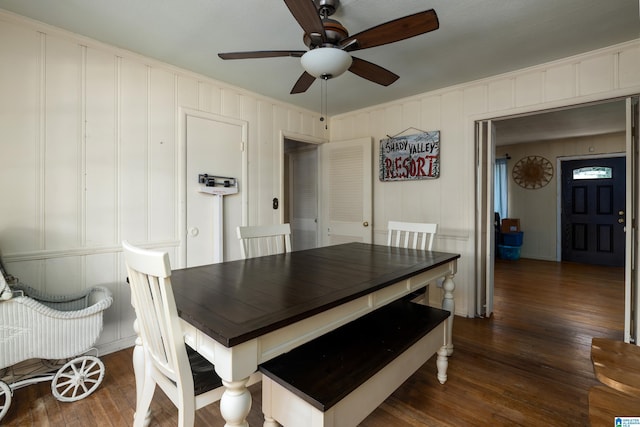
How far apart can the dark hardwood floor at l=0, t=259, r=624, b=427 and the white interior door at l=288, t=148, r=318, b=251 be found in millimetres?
2359

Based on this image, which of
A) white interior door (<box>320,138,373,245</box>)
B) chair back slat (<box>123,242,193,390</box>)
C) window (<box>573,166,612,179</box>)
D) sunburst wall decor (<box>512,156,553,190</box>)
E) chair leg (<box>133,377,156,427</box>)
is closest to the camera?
chair back slat (<box>123,242,193,390</box>)

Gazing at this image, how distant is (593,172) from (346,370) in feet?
21.9

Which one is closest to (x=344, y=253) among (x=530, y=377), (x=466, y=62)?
(x=530, y=377)

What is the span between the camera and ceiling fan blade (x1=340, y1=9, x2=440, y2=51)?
141cm

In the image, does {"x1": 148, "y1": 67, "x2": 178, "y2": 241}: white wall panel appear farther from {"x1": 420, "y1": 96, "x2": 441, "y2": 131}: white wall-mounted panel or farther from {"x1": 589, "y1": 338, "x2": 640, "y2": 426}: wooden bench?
{"x1": 589, "y1": 338, "x2": 640, "y2": 426}: wooden bench

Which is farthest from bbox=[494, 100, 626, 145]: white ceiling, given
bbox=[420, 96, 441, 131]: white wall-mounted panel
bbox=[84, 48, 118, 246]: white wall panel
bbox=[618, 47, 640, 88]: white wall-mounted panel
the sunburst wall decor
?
bbox=[84, 48, 118, 246]: white wall panel

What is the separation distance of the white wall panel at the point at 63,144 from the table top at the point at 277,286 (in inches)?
49.8

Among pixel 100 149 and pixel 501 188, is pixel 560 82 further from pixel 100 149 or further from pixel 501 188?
pixel 501 188

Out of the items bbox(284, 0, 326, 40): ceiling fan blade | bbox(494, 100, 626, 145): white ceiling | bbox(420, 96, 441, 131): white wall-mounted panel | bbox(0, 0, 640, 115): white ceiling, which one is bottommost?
bbox(284, 0, 326, 40): ceiling fan blade

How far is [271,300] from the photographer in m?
1.23

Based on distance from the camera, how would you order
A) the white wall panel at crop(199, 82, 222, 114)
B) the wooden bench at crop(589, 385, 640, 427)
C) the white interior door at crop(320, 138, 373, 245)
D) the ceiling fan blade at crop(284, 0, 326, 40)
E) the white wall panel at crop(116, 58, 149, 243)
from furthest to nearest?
the white interior door at crop(320, 138, 373, 245), the white wall panel at crop(199, 82, 222, 114), the white wall panel at crop(116, 58, 149, 243), the ceiling fan blade at crop(284, 0, 326, 40), the wooden bench at crop(589, 385, 640, 427)

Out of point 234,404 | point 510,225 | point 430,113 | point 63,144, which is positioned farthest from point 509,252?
point 63,144

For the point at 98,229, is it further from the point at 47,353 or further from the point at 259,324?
→ the point at 259,324

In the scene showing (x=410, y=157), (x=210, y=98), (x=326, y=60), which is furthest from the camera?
(x=410, y=157)
